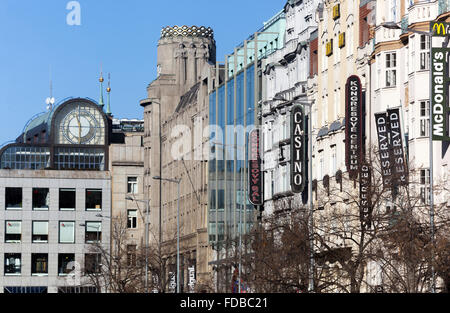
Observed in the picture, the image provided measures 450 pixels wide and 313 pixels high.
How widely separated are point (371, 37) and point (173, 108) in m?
83.0

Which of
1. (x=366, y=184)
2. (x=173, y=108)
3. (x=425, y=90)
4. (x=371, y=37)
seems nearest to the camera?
(x=366, y=184)

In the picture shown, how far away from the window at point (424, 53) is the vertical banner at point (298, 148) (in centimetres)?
2390

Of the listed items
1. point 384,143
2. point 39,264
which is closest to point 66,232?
point 39,264

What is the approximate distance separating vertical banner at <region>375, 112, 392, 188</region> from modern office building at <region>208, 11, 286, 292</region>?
3398 cm

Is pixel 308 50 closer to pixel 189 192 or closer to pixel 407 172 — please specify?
pixel 407 172

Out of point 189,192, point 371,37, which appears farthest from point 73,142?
point 371,37

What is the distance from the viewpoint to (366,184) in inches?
2136

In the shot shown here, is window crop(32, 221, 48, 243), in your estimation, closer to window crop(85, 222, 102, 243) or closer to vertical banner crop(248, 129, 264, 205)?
window crop(85, 222, 102, 243)

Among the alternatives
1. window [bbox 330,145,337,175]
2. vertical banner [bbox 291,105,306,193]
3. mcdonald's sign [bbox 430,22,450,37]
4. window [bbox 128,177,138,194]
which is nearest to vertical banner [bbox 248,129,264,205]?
vertical banner [bbox 291,105,306,193]

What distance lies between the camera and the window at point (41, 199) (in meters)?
158

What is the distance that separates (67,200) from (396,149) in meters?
102

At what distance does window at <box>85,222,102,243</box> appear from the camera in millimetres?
157125

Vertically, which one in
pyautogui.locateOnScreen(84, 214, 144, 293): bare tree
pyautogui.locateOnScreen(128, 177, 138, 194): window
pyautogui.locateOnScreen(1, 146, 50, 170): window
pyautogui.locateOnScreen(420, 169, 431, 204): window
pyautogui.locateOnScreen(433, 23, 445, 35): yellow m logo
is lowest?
pyautogui.locateOnScreen(84, 214, 144, 293): bare tree

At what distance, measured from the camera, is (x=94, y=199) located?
160m
